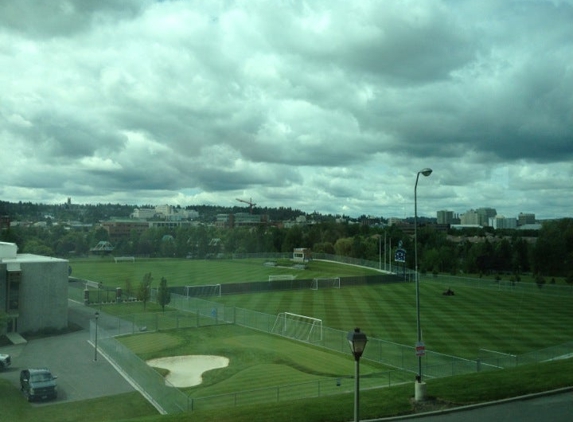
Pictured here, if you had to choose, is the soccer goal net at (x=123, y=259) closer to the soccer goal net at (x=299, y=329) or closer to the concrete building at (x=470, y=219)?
the soccer goal net at (x=299, y=329)

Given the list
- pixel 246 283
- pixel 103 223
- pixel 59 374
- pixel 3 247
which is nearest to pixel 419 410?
pixel 59 374

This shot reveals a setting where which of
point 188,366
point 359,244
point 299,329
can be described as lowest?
point 188,366

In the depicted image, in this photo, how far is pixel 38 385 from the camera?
15625 millimetres

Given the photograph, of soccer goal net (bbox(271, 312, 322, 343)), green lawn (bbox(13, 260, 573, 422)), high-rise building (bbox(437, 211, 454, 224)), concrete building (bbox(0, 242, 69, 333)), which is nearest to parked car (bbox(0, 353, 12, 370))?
green lawn (bbox(13, 260, 573, 422))

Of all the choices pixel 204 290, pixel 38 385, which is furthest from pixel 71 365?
pixel 204 290

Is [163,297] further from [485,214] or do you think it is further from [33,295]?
[485,214]

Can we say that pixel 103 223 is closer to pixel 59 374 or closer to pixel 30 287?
pixel 30 287

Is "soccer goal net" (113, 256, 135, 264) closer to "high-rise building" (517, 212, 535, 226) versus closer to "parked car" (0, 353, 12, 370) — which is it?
"parked car" (0, 353, 12, 370)

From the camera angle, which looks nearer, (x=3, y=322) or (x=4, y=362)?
(x=4, y=362)

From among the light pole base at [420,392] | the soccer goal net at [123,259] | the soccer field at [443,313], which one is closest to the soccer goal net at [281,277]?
the soccer field at [443,313]

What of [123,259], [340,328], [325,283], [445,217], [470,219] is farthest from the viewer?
[470,219]

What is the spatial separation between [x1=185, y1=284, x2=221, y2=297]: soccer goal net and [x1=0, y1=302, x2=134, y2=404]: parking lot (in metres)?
10.6

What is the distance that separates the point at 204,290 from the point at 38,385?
21.0 m

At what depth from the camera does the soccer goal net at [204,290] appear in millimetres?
36044
